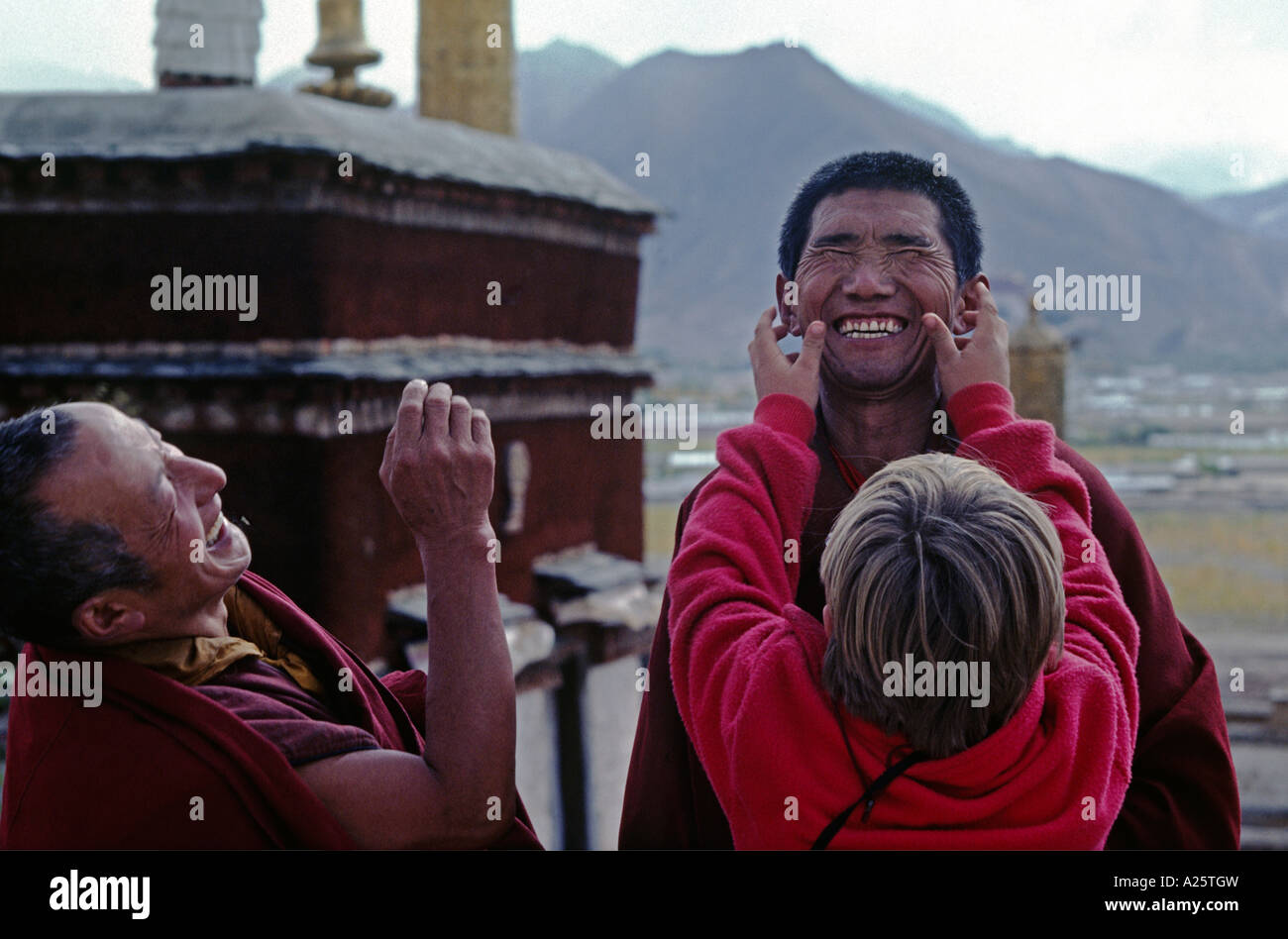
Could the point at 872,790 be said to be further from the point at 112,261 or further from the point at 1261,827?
the point at 1261,827

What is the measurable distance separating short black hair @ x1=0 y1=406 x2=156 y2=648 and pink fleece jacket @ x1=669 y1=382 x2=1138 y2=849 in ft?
2.80

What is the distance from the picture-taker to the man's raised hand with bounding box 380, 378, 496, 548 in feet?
6.31

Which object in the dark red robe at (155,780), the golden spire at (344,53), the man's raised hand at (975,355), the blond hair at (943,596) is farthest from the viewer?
the golden spire at (344,53)

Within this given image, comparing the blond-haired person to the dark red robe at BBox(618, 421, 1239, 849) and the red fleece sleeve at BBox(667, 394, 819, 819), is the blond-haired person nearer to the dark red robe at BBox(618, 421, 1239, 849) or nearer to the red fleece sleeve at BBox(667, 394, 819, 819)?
the red fleece sleeve at BBox(667, 394, 819, 819)

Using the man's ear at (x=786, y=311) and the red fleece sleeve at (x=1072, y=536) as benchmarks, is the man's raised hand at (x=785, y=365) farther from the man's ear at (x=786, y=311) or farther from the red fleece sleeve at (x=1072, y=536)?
the red fleece sleeve at (x=1072, y=536)

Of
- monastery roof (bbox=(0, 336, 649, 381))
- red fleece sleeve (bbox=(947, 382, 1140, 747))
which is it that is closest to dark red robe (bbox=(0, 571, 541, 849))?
red fleece sleeve (bbox=(947, 382, 1140, 747))

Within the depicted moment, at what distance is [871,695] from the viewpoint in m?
1.65

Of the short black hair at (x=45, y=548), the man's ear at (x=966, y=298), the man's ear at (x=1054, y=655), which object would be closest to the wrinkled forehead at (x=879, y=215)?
the man's ear at (x=966, y=298)

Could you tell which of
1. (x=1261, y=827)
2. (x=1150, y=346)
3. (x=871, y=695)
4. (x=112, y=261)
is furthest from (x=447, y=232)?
(x=1150, y=346)

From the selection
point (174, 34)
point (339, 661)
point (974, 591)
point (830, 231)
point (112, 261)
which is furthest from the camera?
point (174, 34)

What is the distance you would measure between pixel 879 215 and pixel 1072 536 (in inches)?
28.2

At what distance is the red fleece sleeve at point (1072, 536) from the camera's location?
5.90 ft

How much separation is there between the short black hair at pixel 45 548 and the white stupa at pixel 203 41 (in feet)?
26.3
